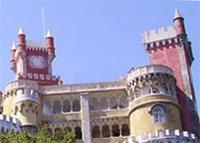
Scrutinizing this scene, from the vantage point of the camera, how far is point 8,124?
58312 millimetres

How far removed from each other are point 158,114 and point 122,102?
7.14m

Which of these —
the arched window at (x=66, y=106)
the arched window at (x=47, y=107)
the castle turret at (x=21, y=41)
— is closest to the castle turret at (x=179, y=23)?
the arched window at (x=66, y=106)

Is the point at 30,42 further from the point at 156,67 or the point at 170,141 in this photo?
the point at 170,141

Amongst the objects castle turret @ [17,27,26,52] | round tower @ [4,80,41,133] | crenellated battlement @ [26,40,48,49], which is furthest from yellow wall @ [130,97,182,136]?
crenellated battlement @ [26,40,48,49]

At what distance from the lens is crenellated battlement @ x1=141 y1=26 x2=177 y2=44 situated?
7350 cm

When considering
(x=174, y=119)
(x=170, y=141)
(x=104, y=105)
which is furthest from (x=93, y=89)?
(x=170, y=141)

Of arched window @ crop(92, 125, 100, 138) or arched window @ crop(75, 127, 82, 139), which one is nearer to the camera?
arched window @ crop(75, 127, 82, 139)

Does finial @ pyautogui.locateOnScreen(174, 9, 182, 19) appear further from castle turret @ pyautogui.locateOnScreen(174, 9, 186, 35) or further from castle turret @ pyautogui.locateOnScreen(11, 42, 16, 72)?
castle turret @ pyautogui.locateOnScreen(11, 42, 16, 72)

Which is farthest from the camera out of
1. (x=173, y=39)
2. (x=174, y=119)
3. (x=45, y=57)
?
(x=45, y=57)

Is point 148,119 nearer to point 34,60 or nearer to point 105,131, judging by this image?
point 105,131

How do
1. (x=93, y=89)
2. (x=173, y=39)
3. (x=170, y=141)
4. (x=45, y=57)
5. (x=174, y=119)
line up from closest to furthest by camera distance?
1. (x=170, y=141)
2. (x=174, y=119)
3. (x=93, y=89)
4. (x=173, y=39)
5. (x=45, y=57)

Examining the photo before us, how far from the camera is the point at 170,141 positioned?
53531 mm

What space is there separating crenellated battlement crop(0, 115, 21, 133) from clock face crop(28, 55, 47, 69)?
23325mm

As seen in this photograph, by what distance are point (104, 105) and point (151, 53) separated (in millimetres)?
10874
